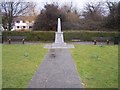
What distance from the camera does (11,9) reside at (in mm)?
45906

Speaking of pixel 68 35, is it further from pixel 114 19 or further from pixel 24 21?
pixel 24 21

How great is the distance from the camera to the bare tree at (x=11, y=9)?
145 feet

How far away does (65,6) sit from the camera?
5819cm

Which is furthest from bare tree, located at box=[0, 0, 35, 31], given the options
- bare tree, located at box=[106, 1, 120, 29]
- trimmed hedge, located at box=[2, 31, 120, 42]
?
bare tree, located at box=[106, 1, 120, 29]

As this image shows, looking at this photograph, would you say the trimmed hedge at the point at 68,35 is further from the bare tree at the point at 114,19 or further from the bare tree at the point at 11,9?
the bare tree at the point at 11,9

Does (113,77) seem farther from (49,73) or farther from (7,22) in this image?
(7,22)

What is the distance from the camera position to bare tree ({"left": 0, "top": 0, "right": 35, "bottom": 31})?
44.1 m

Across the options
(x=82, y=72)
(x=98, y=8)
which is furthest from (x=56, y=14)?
(x=82, y=72)

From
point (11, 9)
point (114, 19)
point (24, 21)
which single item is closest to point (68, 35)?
point (114, 19)

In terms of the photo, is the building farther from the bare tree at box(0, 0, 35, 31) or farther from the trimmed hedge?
the trimmed hedge

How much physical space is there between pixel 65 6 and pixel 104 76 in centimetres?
5071

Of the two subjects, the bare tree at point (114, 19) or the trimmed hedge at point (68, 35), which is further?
the bare tree at point (114, 19)

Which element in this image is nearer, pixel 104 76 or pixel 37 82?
pixel 37 82

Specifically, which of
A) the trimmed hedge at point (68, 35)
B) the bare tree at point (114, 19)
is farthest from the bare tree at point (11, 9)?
the bare tree at point (114, 19)
